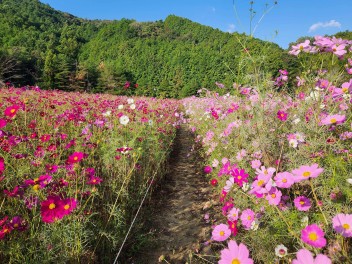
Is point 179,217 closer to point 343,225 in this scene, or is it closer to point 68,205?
point 68,205

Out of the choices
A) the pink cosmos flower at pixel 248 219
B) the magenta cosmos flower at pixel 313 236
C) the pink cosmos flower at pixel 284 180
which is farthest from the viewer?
the pink cosmos flower at pixel 248 219

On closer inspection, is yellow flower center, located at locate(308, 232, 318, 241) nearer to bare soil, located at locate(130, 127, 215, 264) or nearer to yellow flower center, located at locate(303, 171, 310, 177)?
yellow flower center, located at locate(303, 171, 310, 177)

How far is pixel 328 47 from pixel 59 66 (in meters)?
35.1

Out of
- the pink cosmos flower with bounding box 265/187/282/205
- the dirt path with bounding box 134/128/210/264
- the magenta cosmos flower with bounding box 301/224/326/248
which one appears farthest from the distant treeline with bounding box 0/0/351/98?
the magenta cosmos flower with bounding box 301/224/326/248

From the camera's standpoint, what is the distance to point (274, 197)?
4.14ft

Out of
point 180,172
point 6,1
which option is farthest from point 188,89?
point 6,1

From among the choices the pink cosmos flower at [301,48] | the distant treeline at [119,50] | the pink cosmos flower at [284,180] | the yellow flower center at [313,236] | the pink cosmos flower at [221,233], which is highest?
the distant treeline at [119,50]

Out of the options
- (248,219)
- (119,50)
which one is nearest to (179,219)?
(248,219)

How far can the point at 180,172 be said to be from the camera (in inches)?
184

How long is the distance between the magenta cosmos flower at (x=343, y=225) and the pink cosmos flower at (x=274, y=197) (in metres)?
0.29

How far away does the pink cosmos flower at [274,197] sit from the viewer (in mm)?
1240

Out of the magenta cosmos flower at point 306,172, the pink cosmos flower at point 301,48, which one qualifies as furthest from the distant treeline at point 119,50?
the magenta cosmos flower at point 306,172

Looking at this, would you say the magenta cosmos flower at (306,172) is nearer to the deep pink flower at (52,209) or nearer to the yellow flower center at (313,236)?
the yellow flower center at (313,236)

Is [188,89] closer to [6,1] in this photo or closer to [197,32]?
[197,32]
